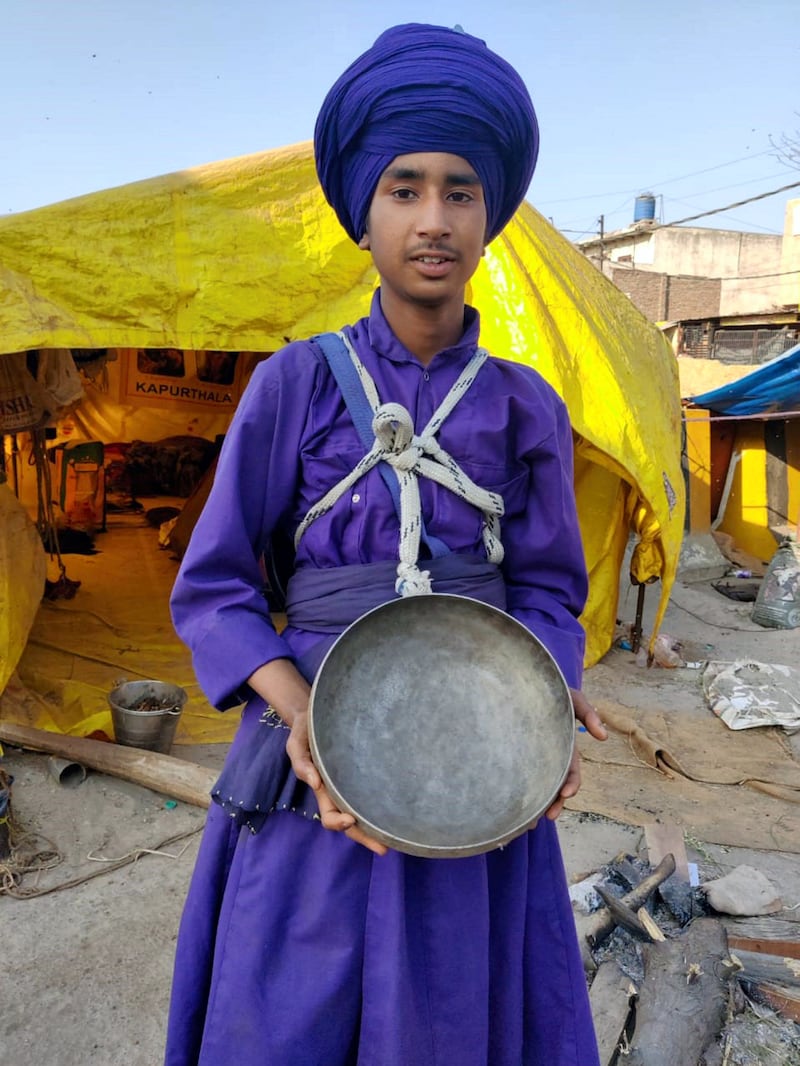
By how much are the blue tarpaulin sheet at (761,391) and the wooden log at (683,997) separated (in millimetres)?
6396

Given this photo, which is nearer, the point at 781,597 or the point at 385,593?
the point at 385,593

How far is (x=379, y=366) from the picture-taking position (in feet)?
4.09

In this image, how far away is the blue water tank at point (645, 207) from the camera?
90.7 ft

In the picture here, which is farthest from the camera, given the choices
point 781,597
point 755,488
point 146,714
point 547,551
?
point 755,488

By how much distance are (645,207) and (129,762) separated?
95.1 ft

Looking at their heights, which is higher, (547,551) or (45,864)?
(547,551)

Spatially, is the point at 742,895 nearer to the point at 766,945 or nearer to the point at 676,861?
the point at 766,945

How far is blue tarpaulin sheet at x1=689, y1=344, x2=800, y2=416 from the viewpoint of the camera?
25.3ft

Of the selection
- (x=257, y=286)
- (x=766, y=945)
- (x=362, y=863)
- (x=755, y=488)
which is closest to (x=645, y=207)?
(x=755, y=488)

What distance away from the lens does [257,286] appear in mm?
3428

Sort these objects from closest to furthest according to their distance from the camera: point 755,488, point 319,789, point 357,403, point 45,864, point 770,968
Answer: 1. point 319,789
2. point 357,403
3. point 770,968
4. point 45,864
5. point 755,488

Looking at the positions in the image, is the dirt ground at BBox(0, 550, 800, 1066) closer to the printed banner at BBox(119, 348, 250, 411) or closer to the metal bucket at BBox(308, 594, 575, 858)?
the metal bucket at BBox(308, 594, 575, 858)

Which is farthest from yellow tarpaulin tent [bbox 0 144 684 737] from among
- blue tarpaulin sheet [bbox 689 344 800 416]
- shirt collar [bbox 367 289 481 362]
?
blue tarpaulin sheet [bbox 689 344 800 416]

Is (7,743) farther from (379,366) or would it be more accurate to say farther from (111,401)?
(111,401)
